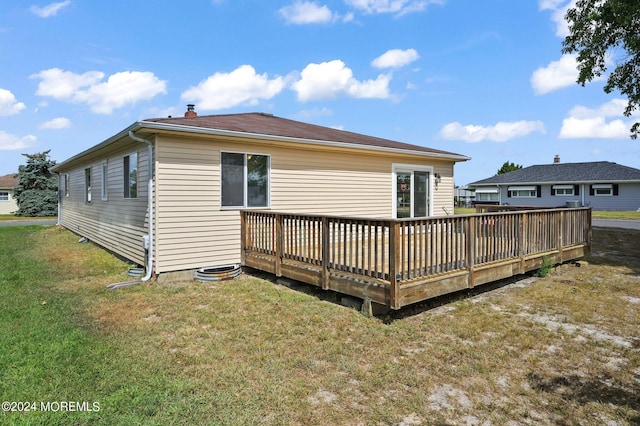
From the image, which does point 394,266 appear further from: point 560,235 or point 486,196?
point 486,196

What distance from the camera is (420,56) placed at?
545 inches

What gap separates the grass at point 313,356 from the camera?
2.69 m

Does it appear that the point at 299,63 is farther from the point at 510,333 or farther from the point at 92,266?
the point at 510,333

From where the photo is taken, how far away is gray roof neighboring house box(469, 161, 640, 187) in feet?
87.4

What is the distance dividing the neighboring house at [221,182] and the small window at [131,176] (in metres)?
0.02

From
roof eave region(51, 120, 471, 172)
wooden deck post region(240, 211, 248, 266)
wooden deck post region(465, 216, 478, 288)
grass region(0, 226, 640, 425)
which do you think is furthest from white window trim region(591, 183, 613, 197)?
wooden deck post region(240, 211, 248, 266)

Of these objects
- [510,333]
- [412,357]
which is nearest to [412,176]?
[510,333]

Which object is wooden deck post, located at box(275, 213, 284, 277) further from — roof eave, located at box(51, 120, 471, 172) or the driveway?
the driveway

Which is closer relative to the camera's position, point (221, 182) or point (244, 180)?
point (221, 182)

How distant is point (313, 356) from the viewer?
361 centimetres

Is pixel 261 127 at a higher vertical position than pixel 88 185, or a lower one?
higher

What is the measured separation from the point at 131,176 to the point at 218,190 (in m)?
2.32

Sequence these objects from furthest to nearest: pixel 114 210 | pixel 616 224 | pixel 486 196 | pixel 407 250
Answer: pixel 486 196
pixel 616 224
pixel 114 210
pixel 407 250

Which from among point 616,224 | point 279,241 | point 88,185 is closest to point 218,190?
point 279,241
